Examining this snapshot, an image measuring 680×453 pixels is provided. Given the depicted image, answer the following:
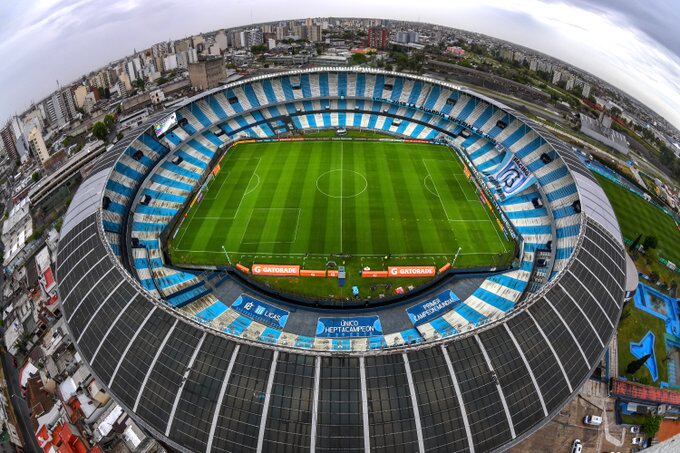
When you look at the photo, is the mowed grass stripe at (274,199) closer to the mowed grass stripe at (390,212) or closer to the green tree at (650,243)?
the mowed grass stripe at (390,212)

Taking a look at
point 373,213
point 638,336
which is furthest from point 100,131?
point 638,336

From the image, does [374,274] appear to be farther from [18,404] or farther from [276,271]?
[18,404]

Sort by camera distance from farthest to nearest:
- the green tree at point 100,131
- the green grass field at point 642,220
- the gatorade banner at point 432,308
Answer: the green tree at point 100,131
the green grass field at point 642,220
the gatorade banner at point 432,308

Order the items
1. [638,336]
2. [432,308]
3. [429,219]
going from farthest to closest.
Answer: [429,219], [638,336], [432,308]

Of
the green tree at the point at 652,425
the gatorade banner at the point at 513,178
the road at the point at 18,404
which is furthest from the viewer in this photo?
the gatorade banner at the point at 513,178

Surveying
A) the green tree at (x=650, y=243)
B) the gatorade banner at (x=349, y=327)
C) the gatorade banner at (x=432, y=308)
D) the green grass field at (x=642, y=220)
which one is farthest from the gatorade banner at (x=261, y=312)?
the green grass field at (x=642, y=220)
